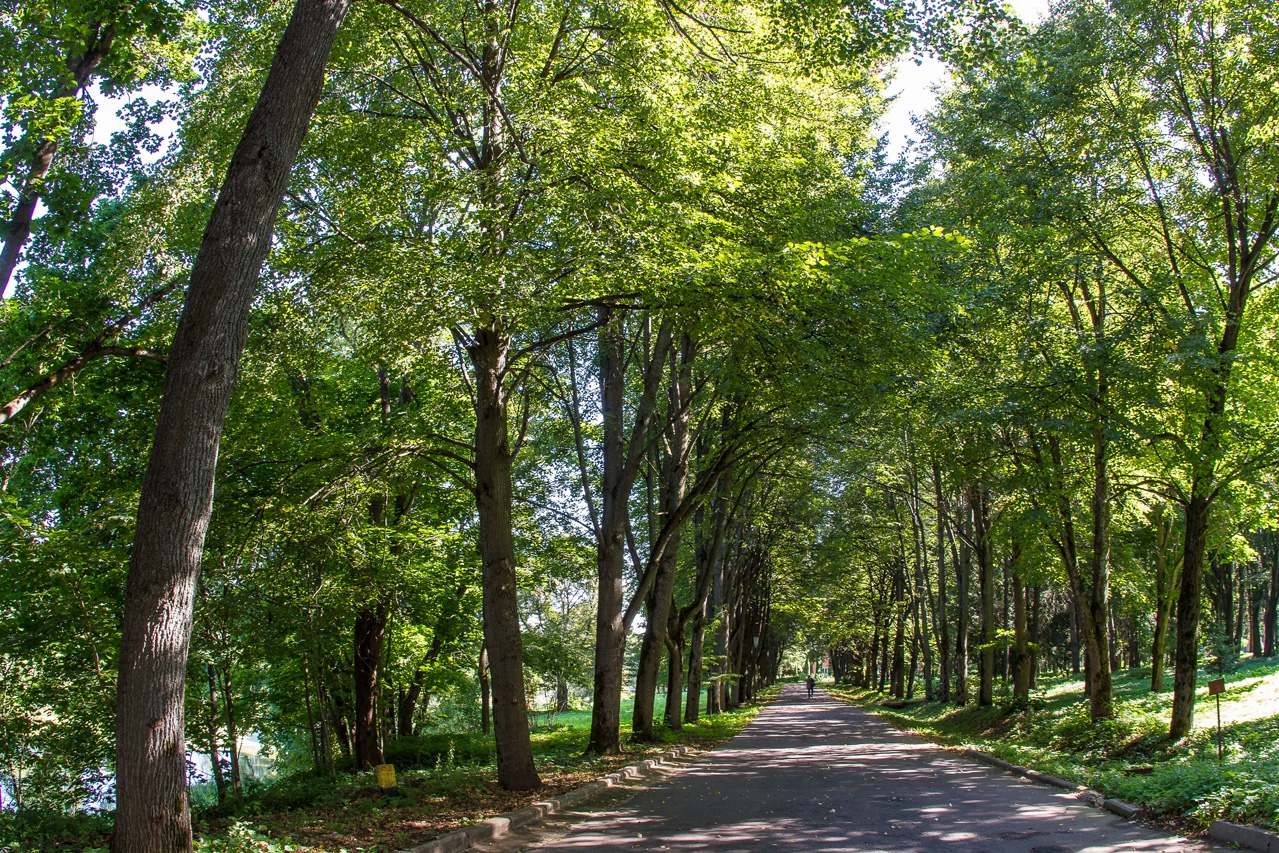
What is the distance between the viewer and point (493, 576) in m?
11.1

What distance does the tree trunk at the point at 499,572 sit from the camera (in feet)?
35.6

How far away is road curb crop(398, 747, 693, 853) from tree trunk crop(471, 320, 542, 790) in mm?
782

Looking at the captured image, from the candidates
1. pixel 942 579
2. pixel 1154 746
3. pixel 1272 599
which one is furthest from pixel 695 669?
pixel 1272 599

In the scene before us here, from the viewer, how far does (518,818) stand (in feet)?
28.7

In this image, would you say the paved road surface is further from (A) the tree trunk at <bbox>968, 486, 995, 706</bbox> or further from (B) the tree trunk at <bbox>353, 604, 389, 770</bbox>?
(A) the tree trunk at <bbox>968, 486, 995, 706</bbox>

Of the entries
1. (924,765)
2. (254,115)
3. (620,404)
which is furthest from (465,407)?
(254,115)

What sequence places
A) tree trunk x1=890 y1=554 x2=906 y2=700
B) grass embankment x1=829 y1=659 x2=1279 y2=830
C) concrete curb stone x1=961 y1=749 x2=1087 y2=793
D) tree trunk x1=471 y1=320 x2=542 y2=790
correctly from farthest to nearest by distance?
1. tree trunk x1=890 y1=554 x2=906 y2=700
2. concrete curb stone x1=961 y1=749 x2=1087 y2=793
3. tree trunk x1=471 y1=320 x2=542 y2=790
4. grass embankment x1=829 y1=659 x2=1279 y2=830

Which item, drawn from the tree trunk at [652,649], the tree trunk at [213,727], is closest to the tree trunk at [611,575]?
the tree trunk at [652,649]

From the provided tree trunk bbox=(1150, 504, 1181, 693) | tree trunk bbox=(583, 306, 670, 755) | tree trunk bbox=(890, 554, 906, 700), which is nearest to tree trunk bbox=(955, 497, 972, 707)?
tree trunk bbox=(1150, 504, 1181, 693)

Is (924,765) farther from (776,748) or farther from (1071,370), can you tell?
(1071,370)

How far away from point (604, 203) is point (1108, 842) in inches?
307

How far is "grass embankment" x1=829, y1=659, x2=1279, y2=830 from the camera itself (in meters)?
8.17

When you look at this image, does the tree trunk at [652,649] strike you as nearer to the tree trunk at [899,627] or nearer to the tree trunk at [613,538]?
the tree trunk at [613,538]

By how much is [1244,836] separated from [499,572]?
8.08 m
